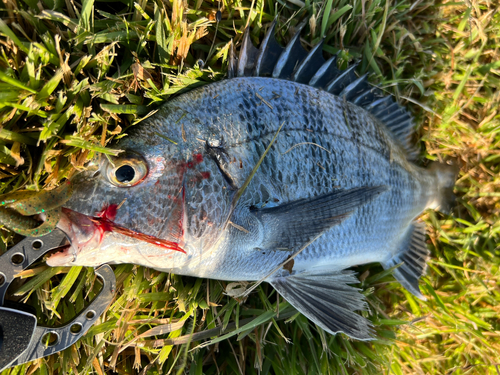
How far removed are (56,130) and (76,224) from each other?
1.66 ft

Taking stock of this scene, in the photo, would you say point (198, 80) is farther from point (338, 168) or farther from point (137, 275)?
point (137, 275)

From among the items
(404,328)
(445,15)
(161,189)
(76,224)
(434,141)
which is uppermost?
(445,15)

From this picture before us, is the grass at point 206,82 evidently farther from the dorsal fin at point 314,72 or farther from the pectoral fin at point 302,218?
the pectoral fin at point 302,218

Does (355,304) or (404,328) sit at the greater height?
(355,304)

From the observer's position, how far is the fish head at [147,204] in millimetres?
1346

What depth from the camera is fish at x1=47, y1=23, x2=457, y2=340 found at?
1397 millimetres

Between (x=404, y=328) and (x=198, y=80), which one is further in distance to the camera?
(x=404, y=328)

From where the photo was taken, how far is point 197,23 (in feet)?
5.57

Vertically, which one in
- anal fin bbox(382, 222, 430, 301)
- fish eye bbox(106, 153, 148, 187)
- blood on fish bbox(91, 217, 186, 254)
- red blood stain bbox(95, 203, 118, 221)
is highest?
fish eye bbox(106, 153, 148, 187)

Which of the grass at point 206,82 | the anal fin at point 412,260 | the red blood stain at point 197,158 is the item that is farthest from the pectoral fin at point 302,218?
the anal fin at point 412,260

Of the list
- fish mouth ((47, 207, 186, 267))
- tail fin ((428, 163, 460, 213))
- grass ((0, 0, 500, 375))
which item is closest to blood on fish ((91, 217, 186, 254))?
fish mouth ((47, 207, 186, 267))

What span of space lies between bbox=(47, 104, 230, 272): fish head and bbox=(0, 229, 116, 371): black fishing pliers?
18cm

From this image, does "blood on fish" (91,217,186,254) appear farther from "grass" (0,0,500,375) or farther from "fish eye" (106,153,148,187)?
"grass" (0,0,500,375)

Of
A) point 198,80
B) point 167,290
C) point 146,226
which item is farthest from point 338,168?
point 167,290
